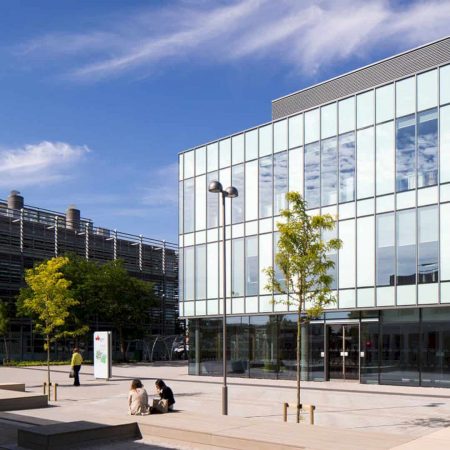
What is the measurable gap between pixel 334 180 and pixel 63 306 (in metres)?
13.6

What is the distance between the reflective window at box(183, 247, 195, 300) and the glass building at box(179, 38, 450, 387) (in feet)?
Result: 0.29

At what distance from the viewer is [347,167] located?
31766 mm

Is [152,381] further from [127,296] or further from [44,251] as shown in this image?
[44,251]

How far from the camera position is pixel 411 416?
19688 millimetres

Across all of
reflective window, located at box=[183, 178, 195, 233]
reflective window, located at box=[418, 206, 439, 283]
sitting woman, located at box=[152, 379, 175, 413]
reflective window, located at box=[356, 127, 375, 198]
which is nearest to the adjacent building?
reflective window, located at box=[183, 178, 195, 233]

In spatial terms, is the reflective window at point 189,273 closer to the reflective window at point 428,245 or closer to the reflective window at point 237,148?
the reflective window at point 237,148

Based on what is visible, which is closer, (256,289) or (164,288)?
(256,289)

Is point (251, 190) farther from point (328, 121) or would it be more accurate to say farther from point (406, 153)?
point (406, 153)

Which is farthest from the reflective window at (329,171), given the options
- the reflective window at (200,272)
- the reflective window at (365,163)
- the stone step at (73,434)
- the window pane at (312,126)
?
the stone step at (73,434)

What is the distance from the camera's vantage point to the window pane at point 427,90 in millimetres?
28453

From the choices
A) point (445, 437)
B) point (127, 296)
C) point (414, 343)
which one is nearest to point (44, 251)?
point (127, 296)

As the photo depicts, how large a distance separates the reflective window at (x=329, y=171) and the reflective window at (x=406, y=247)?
388cm

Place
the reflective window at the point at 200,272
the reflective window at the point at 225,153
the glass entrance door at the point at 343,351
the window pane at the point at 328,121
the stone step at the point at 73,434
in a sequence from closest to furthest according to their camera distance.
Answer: the stone step at the point at 73,434 → the glass entrance door at the point at 343,351 → the window pane at the point at 328,121 → the reflective window at the point at 225,153 → the reflective window at the point at 200,272

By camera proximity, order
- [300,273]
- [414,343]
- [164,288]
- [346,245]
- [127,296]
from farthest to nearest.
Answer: [164,288] → [127,296] → [346,245] → [414,343] → [300,273]
